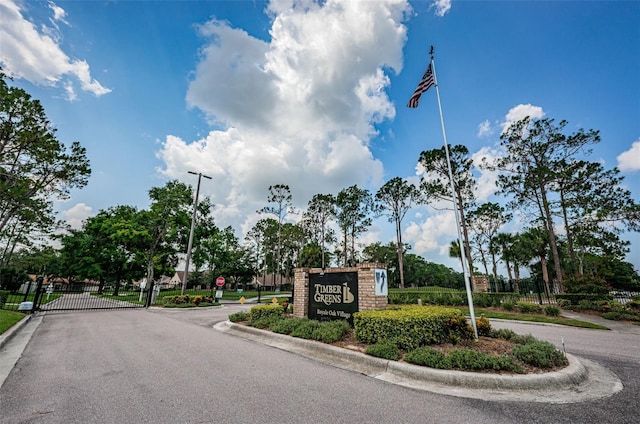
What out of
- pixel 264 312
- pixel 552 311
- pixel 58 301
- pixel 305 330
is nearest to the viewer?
pixel 305 330

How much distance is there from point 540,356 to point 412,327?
2192 millimetres

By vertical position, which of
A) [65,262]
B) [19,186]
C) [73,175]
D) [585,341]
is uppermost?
[73,175]

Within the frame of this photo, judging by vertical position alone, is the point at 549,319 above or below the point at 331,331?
below

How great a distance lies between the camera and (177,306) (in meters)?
17.8

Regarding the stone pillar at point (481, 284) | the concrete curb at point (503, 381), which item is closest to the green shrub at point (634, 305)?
the stone pillar at point (481, 284)

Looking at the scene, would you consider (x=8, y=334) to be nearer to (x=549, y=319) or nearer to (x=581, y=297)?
(x=549, y=319)

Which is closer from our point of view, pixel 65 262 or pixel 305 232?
pixel 65 262

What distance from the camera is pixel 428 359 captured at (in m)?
4.86

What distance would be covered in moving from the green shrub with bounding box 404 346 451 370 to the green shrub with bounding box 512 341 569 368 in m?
1.44

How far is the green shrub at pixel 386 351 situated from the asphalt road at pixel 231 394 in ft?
2.34

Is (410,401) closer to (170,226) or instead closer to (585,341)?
(585,341)

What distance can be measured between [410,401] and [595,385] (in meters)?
3.33

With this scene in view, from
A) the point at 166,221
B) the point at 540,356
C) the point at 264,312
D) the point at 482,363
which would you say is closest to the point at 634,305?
the point at 540,356

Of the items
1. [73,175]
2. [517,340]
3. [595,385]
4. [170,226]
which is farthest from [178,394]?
[170,226]
